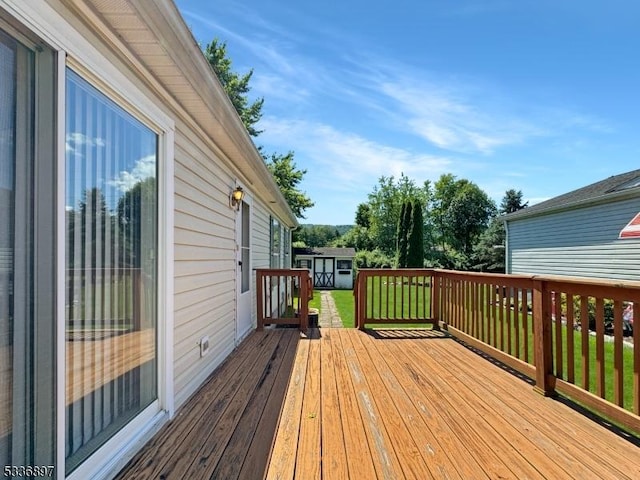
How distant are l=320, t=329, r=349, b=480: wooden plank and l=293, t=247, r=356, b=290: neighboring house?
21.8 metres

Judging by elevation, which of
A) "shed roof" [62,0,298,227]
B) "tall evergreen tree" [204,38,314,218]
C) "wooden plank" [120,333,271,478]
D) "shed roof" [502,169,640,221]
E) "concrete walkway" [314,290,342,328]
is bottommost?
"concrete walkway" [314,290,342,328]

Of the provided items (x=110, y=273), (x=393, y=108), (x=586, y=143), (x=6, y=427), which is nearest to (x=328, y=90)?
(x=393, y=108)

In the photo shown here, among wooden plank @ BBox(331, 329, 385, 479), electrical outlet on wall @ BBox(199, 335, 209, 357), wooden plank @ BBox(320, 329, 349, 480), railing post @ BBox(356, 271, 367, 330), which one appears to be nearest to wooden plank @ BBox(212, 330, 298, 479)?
wooden plank @ BBox(320, 329, 349, 480)

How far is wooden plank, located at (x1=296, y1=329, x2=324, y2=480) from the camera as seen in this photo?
180cm

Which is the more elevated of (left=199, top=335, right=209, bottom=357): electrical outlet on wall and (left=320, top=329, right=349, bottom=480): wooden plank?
(left=199, top=335, right=209, bottom=357): electrical outlet on wall

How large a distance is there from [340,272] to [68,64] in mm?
24668

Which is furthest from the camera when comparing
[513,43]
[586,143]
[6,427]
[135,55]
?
[586,143]

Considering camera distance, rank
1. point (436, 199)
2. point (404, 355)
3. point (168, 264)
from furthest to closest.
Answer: point (436, 199)
point (404, 355)
point (168, 264)

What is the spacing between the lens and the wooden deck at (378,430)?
1803mm

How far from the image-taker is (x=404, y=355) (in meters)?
4.00

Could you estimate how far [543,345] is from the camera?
2.90 m

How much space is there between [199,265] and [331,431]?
1.76m

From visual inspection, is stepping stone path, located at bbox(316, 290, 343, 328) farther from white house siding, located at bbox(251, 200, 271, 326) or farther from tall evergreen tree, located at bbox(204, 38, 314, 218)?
tall evergreen tree, located at bbox(204, 38, 314, 218)

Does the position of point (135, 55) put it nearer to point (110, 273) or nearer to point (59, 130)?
point (59, 130)
